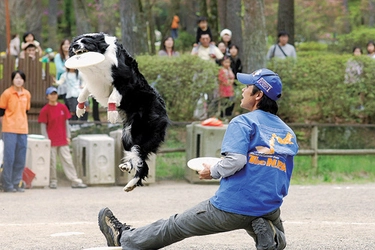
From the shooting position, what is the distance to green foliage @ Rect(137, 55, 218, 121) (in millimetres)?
13133

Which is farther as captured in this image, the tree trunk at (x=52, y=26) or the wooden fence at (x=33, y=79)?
the tree trunk at (x=52, y=26)

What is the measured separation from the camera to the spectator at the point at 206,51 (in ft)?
46.0

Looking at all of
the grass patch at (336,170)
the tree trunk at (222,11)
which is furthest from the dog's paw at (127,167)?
the tree trunk at (222,11)

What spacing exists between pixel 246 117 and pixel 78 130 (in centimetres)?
775

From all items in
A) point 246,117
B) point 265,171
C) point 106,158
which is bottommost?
point 106,158

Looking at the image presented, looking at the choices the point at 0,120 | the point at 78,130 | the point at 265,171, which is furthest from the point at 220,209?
the point at 78,130

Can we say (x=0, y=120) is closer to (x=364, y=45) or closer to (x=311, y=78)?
(x=311, y=78)

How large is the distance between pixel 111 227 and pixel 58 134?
5.72 meters

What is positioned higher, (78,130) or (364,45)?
(364,45)


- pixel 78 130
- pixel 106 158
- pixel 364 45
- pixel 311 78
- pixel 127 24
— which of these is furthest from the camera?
pixel 364 45

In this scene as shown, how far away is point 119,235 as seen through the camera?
6.19 metres

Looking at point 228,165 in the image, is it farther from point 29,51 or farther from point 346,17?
point 346,17

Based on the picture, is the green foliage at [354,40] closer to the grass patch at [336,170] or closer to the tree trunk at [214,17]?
the tree trunk at [214,17]

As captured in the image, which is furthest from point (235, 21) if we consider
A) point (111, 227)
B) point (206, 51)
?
point (111, 227)
